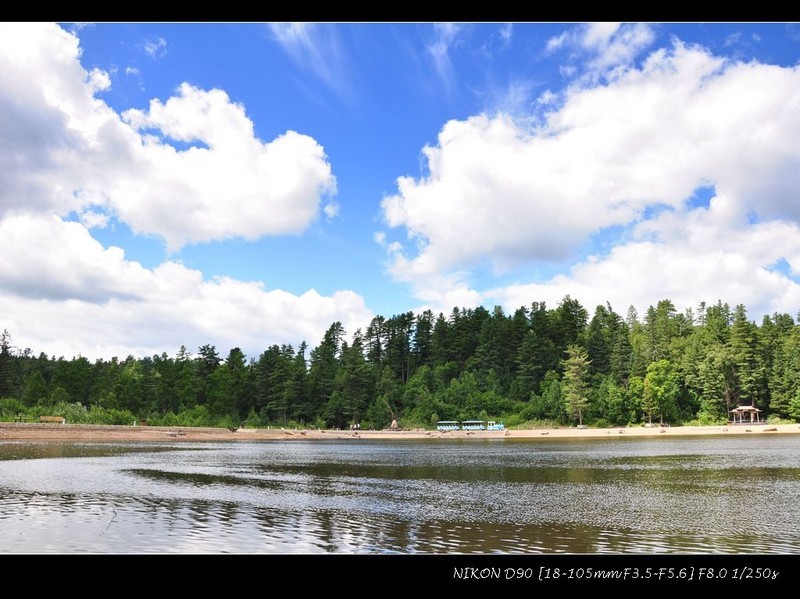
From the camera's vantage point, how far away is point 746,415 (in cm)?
10188

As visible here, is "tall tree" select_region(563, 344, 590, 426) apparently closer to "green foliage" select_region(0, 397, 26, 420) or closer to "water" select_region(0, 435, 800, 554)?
"water" select_region(0, 435, 800, 554)

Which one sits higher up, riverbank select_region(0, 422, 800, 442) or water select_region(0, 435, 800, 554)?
water select_region(0, 435, 800, 554)

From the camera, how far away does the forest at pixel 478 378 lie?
101m

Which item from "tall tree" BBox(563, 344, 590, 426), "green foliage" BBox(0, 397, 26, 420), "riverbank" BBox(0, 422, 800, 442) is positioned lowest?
"riverbank" BBox(0, 422, 800, 442)

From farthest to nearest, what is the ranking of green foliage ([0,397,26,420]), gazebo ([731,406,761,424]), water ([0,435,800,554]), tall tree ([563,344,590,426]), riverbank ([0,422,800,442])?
tall tree ([563,344,590,426]), gazebo ([731,406,761,424]), green foliage ([0,397,26,420]), riverbank ([0,422,800,442]), water ([0,435,800,554])

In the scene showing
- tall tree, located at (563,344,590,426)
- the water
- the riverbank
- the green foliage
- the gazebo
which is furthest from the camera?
tall tree, located at (563,344,590,426)

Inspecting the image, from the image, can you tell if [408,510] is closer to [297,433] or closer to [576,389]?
[576,389]

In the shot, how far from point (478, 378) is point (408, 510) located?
349ft

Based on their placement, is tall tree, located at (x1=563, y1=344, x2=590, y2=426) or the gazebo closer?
the gazebo

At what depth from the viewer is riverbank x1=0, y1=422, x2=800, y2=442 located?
83562mm

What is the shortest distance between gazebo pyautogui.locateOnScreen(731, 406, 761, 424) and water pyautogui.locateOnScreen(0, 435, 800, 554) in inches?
2537

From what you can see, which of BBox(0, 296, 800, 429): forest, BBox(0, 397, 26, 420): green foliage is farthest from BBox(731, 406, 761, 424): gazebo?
BBox(0, 397, 26, 420): green foliage
